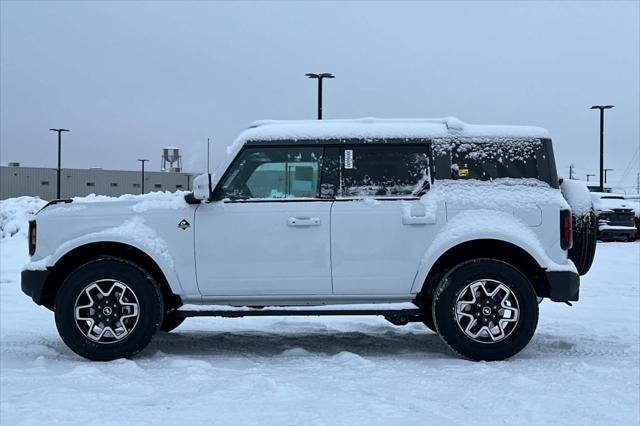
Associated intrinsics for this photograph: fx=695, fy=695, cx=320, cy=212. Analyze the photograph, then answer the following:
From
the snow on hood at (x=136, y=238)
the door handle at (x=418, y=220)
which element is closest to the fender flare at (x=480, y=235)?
the door handle at (x=418, y=220)

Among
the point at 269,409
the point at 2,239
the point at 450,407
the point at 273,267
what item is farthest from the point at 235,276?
the point at 2,239

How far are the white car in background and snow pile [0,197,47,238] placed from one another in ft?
54.2

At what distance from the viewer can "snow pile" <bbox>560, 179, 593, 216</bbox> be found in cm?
574

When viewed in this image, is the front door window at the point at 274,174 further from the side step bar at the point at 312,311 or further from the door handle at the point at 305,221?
the side step bar at the point at 312,311

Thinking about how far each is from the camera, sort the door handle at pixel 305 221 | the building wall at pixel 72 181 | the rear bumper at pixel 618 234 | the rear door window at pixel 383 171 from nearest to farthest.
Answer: the door handle at pixel 305 221
the rear door window at pixel 383 171
the rear bumper at pixel 618 234
the building wall at pixel 72 181

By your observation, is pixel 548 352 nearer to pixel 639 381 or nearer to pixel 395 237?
pixel 639 381

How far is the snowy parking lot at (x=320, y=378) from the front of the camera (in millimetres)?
4020

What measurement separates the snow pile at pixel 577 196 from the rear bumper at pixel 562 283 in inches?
22.1

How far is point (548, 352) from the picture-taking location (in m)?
5.90

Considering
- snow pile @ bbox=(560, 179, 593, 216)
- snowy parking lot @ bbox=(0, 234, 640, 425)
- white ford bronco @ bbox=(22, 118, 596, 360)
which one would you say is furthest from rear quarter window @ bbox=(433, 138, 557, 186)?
snowy parking lot @ bbox=(0, 234, 640, 425)

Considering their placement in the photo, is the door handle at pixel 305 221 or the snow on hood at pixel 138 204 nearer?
the door handle at pixel 305 221

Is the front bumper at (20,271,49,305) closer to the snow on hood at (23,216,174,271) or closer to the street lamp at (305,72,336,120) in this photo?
the snow on hood at (23,216,174,271)

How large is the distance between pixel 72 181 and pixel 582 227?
68.6m

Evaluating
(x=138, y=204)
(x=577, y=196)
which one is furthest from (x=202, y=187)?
(x=577, y=196)
